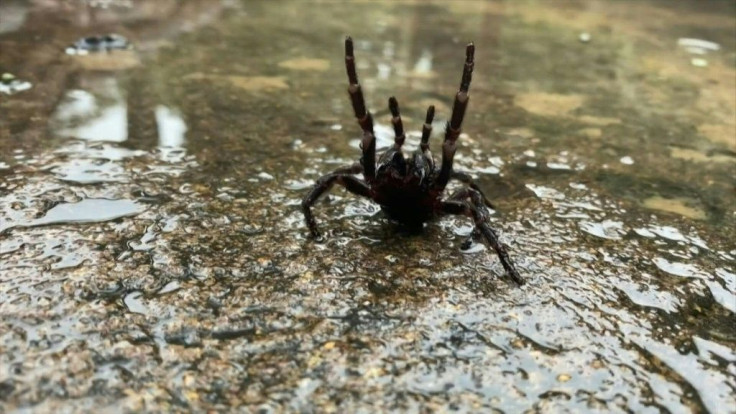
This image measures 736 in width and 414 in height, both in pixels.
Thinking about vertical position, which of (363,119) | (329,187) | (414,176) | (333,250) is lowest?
(333,250)

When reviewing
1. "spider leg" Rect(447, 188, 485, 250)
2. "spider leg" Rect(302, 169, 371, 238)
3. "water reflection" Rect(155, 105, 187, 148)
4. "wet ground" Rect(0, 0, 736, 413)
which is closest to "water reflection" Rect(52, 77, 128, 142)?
"wet ground" Rect(0, 0, 736, 413)

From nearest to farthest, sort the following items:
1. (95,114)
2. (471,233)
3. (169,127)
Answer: (471,233), (169,127), (95,114)

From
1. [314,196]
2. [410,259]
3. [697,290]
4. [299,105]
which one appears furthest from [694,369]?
[299,105]

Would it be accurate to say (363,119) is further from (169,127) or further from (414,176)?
(169,127)

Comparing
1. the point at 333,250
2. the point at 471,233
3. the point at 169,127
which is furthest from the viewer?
the point at 169,127

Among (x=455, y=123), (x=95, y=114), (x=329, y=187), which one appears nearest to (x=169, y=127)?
(x=95, y=114)

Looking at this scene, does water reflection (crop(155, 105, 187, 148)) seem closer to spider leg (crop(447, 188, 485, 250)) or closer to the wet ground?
the wet ground
